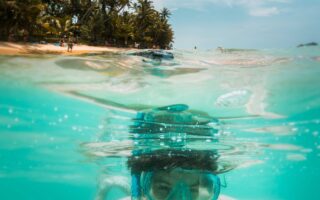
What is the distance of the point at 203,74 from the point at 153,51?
1864mm

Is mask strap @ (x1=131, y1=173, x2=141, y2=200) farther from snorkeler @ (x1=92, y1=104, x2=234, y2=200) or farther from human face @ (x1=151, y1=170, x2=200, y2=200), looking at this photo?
human face @ (x1=151, y1=170, x2=200, y2=200)

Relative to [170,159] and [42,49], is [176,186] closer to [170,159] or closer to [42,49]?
[170,159]

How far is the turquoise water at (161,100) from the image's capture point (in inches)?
414

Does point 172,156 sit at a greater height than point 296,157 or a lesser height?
greater

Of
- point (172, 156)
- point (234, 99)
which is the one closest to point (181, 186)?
point (234, 99)

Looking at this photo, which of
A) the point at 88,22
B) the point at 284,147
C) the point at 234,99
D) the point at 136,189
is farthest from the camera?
the point at 284,147

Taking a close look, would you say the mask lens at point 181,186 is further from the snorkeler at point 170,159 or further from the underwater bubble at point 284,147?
the underwater bubble at point 284,147

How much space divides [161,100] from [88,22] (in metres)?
3.87

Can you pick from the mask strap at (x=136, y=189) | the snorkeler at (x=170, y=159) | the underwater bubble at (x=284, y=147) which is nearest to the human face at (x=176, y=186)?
the snorkeler at (x=170, y=159)

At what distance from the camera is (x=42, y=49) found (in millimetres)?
9617

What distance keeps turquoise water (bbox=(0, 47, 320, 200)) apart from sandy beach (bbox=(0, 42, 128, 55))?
0.73 ft

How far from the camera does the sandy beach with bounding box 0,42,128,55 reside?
920 centimetres

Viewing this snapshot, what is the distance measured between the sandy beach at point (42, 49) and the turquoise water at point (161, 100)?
223mm

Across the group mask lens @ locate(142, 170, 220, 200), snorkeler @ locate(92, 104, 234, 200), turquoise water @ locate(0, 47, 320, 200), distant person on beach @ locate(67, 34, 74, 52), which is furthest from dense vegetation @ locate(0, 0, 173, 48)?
mask lens @ locate(142, 170, 220, 200)
